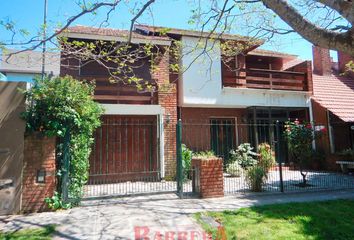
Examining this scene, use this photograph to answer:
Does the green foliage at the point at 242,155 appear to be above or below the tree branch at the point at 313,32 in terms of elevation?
below

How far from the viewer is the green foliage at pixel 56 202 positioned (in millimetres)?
7074

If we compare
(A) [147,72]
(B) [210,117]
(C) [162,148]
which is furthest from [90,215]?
(B) [210,117]

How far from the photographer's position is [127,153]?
11883 mm

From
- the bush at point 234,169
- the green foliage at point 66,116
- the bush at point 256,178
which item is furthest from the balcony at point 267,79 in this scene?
the green foliage at point 66,116

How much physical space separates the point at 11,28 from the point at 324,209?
8.25m

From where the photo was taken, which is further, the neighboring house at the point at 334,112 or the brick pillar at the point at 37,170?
the neighboring house at the point at 334,112

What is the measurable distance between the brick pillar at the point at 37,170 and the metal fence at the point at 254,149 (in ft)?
14.0

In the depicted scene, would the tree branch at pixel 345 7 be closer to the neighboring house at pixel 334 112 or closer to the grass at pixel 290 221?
the grass at pixel 290 221

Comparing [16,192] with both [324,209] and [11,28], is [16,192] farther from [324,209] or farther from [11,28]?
[324,209]

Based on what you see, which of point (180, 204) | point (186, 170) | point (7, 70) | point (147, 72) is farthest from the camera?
point (7, 70)

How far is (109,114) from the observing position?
11.5 m

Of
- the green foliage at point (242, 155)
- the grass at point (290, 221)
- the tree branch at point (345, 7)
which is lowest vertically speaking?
the grass at point (290, 221)

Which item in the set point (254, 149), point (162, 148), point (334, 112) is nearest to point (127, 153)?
point (162, 148)

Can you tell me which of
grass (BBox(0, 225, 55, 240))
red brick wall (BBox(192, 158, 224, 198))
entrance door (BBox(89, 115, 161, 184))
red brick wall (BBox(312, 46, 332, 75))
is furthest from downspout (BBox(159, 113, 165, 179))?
red brick wall (BBox(312, 46, 332, 75))
